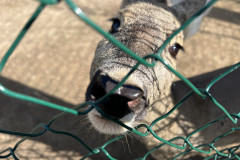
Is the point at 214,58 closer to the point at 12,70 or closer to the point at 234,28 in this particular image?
the point at 234,28

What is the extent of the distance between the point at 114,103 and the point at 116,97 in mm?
45

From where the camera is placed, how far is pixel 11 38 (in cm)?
448

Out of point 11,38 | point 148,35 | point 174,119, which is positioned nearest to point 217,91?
point 174,119

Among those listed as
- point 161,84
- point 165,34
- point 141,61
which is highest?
point 141,61

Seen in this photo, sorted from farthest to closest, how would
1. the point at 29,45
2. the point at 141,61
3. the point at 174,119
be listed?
the point at 29,45 → the point at 174,119 → the point at 141,61

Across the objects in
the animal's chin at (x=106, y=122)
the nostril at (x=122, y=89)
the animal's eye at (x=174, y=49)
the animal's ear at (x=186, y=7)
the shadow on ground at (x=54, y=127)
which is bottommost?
the shadow on ground at (x=54, y=127)

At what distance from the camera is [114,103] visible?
1751 mm

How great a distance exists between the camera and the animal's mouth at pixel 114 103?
1690 mm

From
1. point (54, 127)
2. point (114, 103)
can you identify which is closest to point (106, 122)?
point (114, 103)

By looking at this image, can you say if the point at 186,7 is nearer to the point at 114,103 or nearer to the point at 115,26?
the point at 115,26

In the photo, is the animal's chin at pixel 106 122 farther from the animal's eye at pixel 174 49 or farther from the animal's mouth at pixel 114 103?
the animal's eye at pixel 174 49

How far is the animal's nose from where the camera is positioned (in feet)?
5.52

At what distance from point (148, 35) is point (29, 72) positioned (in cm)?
242

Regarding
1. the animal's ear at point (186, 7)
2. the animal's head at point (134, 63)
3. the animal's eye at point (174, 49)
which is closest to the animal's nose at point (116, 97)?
the animal's head at point (134, 63)
